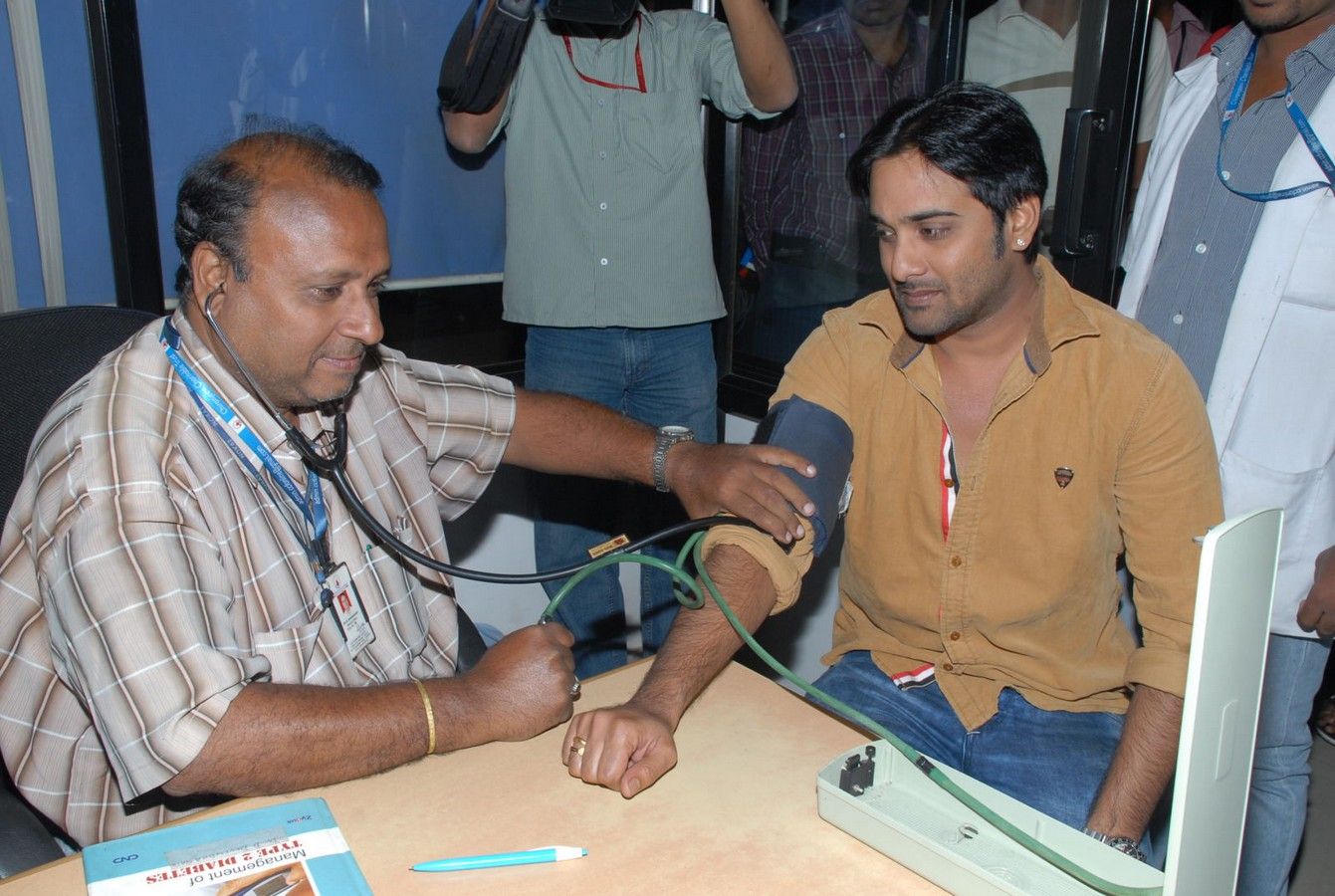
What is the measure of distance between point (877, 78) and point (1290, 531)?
145 centimetres

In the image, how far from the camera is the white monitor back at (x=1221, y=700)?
840 millimetres

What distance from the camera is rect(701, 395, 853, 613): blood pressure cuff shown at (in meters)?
1.52

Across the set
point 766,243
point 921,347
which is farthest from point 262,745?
point 766,243

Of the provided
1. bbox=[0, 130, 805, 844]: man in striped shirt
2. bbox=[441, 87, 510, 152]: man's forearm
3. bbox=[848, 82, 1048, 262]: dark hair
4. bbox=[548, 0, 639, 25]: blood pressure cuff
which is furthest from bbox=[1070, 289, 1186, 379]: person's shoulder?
bbox=[441, 87, 510, 152]: man's forearm

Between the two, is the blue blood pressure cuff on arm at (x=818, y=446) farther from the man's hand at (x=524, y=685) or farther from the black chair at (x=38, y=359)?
the black chair at (x=38, y=359)

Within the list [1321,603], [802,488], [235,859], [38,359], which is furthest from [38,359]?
[1321,603]

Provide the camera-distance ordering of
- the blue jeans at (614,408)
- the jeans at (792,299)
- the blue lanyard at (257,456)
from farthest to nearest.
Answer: the jeans at (792,299)
the blue jeans at (614,408)
the blue lanyard at (257,456)

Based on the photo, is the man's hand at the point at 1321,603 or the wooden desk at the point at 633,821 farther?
the man's hand at the point at 1321,603

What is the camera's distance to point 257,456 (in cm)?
139

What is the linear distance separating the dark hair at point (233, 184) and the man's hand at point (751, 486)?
2.06ft

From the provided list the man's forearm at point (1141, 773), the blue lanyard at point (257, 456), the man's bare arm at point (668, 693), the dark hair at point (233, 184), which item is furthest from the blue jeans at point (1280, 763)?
the dark hair at point (233, 184)

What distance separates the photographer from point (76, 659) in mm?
1205

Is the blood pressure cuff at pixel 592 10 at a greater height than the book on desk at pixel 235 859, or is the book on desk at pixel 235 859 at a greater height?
the blood pressure cuff at pixel 592 10

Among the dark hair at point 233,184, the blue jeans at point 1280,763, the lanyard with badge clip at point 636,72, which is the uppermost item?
the lanyard with badge clip at point 636,72
